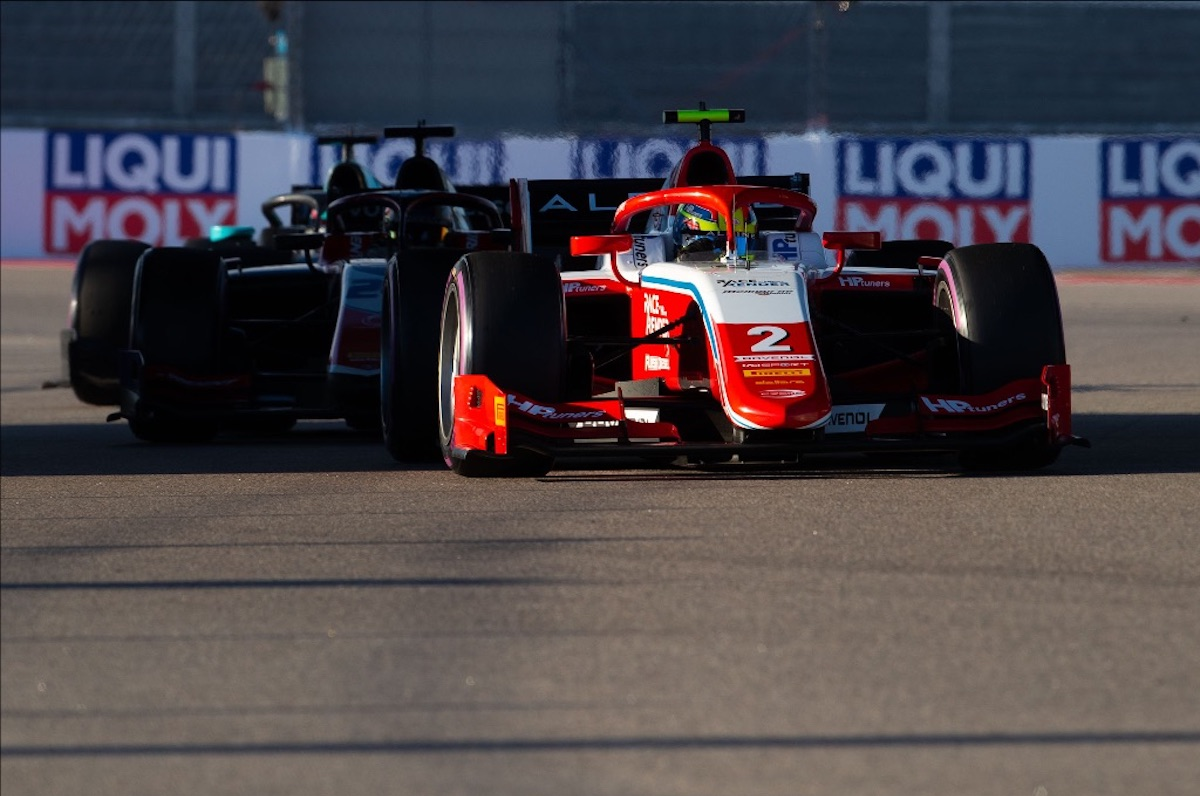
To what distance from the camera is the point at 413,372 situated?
31.6 ft

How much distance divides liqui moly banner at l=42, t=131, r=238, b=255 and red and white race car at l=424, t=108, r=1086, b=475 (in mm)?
21034

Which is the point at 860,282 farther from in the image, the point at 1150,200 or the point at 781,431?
the point at 1150,200

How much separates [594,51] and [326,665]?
31.3 meters

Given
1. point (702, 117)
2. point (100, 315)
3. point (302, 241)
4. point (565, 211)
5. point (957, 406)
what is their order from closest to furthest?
point (957, 406), point (702, 117), point (565, 211), point (302, 241), point (100, 315)

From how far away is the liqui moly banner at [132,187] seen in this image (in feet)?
99.1

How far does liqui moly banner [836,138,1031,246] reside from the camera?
30.0 m

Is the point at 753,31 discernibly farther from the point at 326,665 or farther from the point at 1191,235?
the point at 326,665

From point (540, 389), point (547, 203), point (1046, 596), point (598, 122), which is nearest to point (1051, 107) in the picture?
point (598, 122)

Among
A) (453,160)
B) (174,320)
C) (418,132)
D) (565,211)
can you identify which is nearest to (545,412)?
A: (174,320)

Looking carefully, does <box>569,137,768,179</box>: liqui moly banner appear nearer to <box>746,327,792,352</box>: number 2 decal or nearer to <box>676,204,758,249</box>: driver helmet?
<box>676,204,758,249</box>: driver helmet

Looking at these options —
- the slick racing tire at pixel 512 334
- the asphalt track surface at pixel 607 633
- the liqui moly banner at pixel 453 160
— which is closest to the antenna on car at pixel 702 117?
the slick racing tire at pixel 512 334

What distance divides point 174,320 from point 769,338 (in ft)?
13.5

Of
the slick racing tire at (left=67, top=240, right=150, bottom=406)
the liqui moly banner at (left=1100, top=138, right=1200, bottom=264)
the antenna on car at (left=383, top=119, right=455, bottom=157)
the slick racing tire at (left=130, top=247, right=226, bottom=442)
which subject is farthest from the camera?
the liqui moly banner at (left=1100, top=138, right=1200, bottom=264)

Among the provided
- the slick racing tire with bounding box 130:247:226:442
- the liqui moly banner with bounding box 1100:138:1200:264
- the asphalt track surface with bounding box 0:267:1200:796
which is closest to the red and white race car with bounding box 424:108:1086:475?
the asphalt track surface with bounding box 0:267:1200:796
